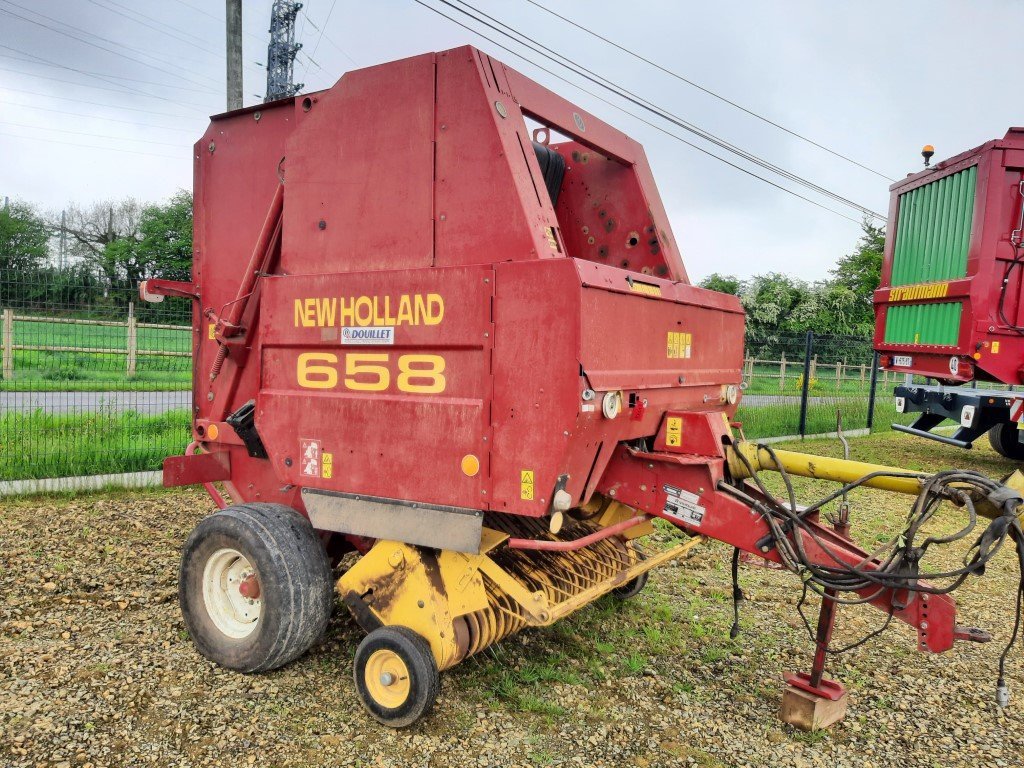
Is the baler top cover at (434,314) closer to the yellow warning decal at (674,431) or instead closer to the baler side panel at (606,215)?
the yellow warning decal at (674,431)

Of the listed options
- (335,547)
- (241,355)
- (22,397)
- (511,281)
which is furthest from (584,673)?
(22,397)

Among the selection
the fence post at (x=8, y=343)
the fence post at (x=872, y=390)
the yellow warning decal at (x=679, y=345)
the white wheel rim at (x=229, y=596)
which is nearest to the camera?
the yellow warning decal at (x=679, y=345)

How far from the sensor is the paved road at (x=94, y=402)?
7.62 meters

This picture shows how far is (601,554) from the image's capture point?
3820 mm

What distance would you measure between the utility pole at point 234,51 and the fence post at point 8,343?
3.83 meters

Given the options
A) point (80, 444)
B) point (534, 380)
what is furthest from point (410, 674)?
point (80, 444)

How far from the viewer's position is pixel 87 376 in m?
7.68

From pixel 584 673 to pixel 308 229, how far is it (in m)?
2.44

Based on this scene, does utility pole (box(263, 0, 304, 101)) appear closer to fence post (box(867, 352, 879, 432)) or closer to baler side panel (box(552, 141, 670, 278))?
fence post (box(867, 352, 879, 432))

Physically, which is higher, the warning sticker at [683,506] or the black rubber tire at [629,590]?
the warning sticker at [683,506]

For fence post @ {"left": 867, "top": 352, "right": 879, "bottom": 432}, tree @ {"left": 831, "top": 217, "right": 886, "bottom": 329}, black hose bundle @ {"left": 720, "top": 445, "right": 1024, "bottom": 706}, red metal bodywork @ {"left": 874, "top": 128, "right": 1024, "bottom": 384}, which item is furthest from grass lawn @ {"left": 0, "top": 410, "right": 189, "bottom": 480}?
tree @ {"left": 831, "top": 217, "right": 886, "bottom": 329}

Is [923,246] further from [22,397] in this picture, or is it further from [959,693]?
[22,397]

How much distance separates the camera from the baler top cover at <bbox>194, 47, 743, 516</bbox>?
2715 millimetres

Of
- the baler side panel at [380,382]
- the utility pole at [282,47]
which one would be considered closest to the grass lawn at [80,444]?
the baler side panel at [380,382]
